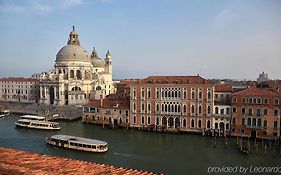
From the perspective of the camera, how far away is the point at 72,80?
45438mm

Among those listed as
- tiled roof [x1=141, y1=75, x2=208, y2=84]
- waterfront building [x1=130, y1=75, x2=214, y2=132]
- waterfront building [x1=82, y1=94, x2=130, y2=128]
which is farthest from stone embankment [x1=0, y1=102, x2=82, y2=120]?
tiled roof [x1=141, y1=75, x2=208, y2=84]

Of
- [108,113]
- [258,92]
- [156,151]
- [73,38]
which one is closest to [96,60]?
[73,38]

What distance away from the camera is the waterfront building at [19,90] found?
5100 cm

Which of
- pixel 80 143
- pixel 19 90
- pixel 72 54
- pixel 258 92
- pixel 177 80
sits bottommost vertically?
pixel 80 143

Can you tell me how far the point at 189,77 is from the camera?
28.4 meters

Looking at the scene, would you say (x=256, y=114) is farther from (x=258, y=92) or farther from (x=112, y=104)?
(x=112, y=104)

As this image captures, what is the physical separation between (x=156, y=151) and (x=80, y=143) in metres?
5.77

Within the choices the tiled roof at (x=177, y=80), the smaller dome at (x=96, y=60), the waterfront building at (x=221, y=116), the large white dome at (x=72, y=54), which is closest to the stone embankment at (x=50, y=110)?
the large white dome at (x=72, y=54)

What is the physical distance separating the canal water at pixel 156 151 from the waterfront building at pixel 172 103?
4.55 ft

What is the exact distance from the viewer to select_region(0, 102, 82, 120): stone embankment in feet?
121

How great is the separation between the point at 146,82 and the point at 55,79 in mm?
21674

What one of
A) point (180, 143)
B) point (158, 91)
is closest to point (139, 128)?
point (158, 91)

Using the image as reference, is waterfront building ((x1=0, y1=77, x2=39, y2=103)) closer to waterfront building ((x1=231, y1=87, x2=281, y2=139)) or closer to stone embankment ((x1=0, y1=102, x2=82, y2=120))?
stone embankment ((x1=0, y1=102, x2=82, y2=120))

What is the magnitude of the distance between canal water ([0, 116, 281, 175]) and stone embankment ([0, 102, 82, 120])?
7624mm
